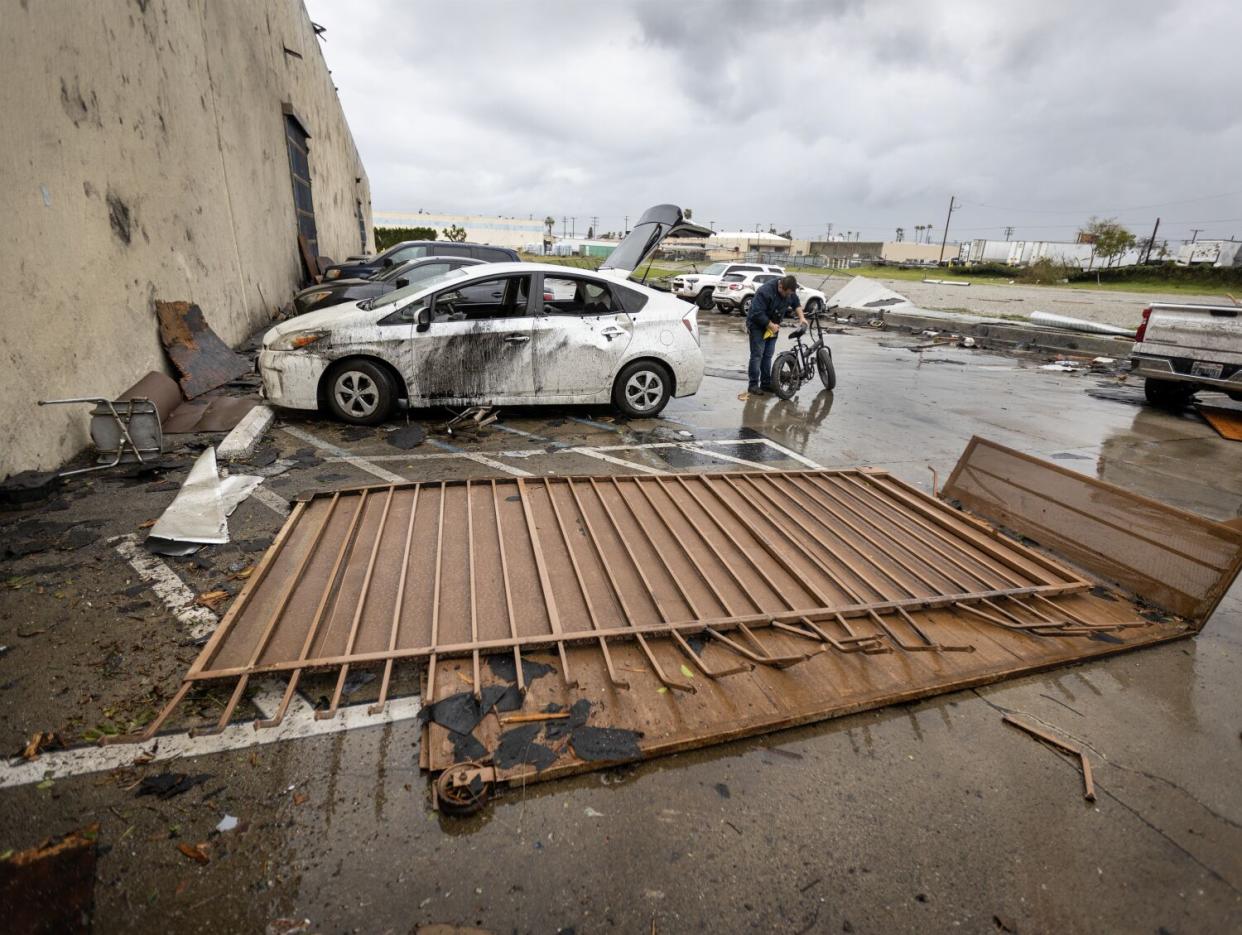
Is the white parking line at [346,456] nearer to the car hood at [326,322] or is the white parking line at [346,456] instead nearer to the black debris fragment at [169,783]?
the car hood at [326,322]

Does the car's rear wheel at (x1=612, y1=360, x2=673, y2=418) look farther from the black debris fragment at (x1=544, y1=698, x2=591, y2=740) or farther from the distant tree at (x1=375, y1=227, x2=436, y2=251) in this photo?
the distant tree at (x1=375, y1=227, x2=436, y2=251)

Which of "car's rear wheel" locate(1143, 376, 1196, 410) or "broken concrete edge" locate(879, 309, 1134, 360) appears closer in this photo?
"car's rear wheel" locate(1143, 376, 1196, 410)

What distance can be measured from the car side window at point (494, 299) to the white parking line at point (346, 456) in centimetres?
185

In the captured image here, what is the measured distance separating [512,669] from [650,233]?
8.08 m

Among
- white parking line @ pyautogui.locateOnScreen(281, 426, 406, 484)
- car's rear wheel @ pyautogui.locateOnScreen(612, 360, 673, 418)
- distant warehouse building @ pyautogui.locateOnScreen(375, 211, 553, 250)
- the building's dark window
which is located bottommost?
white parking line @ pyautogui.locateOnScreen(281, 426, 406, 484)

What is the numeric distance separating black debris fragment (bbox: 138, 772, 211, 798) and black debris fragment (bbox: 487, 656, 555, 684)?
1.13 metres

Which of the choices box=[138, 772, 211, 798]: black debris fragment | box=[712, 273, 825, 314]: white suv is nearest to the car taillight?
box=[138, 772, 211, 798]: black debris fragment

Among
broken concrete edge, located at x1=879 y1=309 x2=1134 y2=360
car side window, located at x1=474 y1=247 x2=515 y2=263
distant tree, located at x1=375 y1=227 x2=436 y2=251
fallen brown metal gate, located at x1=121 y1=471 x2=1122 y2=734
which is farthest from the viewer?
distant tree, located at x1=375 y1=227 x2=436 y2=251

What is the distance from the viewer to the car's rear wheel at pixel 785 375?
8586 mm

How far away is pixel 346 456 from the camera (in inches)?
214

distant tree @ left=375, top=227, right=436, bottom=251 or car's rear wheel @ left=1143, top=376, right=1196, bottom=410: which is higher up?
distant tree @ left=375, top=227, right=436, bottom=251

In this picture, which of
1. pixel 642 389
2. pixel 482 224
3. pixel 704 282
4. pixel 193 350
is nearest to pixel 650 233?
pixel 642 389

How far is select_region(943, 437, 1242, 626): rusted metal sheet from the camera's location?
11.6 feet

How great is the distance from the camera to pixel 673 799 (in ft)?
7.22
